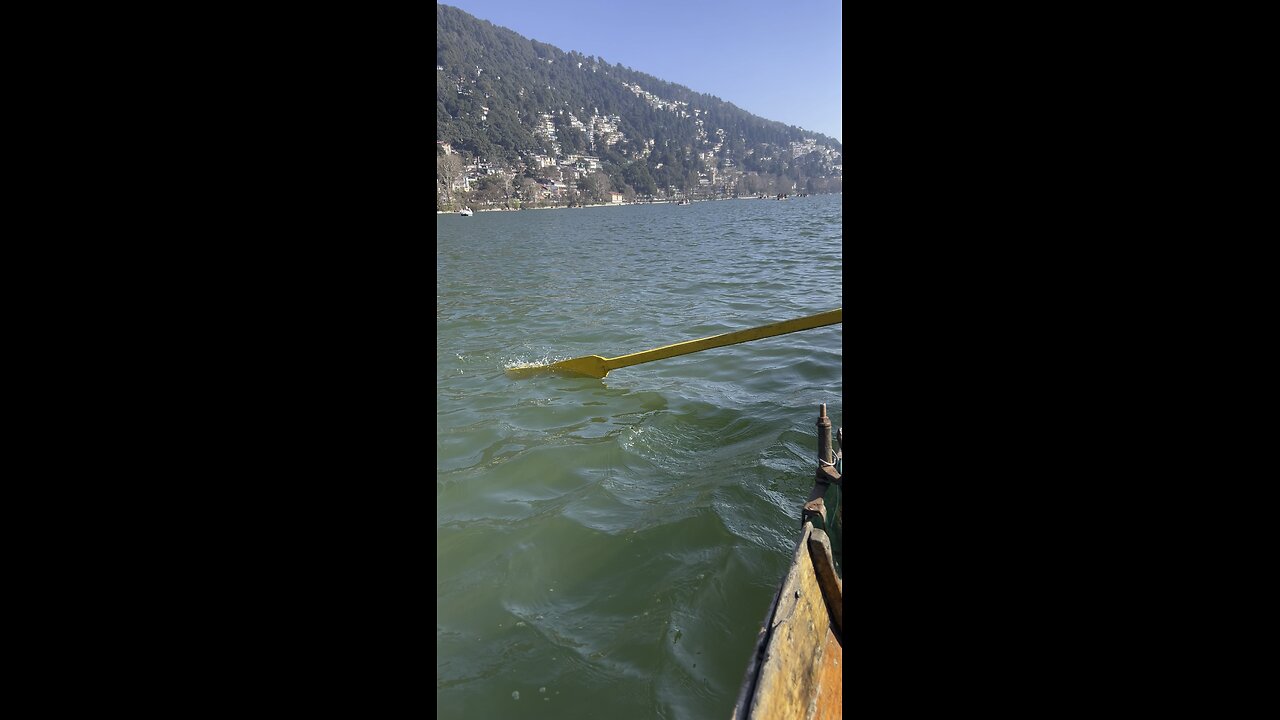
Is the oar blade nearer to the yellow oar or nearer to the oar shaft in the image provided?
the yellow oar

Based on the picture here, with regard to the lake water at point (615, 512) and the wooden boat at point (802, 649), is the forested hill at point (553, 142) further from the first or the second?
the wooden boat at point (802, 649)

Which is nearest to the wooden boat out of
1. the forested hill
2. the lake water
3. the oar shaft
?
the lake water

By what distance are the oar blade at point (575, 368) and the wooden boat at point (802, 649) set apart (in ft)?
14.1

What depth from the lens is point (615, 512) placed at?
488 centimetres

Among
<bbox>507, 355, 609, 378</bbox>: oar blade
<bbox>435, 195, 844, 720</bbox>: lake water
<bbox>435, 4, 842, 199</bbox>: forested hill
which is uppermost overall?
<bbox>435, 4, 842, 199</bbox>: forested hill

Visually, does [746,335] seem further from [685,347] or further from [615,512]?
[615,512]

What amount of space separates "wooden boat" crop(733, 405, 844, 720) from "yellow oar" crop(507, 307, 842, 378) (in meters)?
1.77

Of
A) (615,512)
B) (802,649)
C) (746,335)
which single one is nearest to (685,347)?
(746,335)

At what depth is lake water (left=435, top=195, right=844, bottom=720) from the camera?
10.6 feet

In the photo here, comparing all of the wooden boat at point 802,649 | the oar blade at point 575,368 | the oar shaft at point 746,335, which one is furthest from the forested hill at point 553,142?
the wooden boat at point 802,649

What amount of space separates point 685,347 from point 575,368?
2.16m

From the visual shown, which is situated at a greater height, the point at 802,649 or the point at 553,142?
the point at 553,142
